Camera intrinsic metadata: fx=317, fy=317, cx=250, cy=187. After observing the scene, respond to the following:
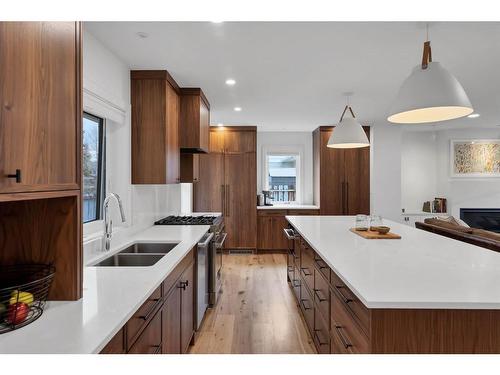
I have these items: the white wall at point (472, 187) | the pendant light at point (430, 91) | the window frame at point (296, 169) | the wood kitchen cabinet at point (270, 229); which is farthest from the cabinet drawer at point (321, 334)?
the white wall at point (472, 187)

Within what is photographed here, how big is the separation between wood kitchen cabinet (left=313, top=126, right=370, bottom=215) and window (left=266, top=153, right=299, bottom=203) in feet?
3.03

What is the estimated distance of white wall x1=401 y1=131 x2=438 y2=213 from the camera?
6.82m

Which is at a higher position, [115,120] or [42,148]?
[115,120]

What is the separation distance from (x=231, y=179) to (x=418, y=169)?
161 inches

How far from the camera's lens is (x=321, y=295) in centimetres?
220

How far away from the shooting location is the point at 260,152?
682 centimetres

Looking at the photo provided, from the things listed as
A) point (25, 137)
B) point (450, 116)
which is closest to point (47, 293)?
point (25, 137)

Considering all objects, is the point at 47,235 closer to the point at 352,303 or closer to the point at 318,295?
the point at 352,303

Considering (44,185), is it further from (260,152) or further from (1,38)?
(260,152)

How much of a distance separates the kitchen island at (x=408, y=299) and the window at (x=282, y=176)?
4.54 metres

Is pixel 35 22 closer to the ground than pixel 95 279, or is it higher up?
higher up

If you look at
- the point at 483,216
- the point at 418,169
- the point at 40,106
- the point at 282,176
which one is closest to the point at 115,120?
the point at 40,106

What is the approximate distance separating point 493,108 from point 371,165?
77.1 inches

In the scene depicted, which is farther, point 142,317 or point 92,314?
point 142,317
